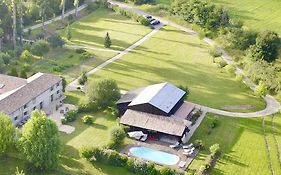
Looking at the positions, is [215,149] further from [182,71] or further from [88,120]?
[182,71]

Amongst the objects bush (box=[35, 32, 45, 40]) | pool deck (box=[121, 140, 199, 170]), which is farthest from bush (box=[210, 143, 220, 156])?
bush (box=[35, 32, 45, 40])

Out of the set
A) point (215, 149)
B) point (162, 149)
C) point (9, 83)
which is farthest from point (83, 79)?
point (215, 149)

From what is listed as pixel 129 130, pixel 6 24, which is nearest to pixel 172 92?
pixel 129 130

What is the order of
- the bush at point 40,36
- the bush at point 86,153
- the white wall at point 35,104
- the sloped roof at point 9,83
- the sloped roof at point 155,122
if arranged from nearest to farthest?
the bush at point 86,153, the sloped roof at point 155,122, the white wall at point 35,104, the sloped roof at point 9,83, the bush at point 40,36

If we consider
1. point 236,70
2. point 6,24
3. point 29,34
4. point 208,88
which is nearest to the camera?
point 208,88

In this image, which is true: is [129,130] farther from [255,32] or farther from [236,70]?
[255,32]

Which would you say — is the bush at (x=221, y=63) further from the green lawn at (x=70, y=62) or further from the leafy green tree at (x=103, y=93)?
the leafy green tree at (x=103, y=93)

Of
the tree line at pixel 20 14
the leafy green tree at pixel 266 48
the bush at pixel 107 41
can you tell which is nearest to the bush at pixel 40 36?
the tree line at pixel 20 14
